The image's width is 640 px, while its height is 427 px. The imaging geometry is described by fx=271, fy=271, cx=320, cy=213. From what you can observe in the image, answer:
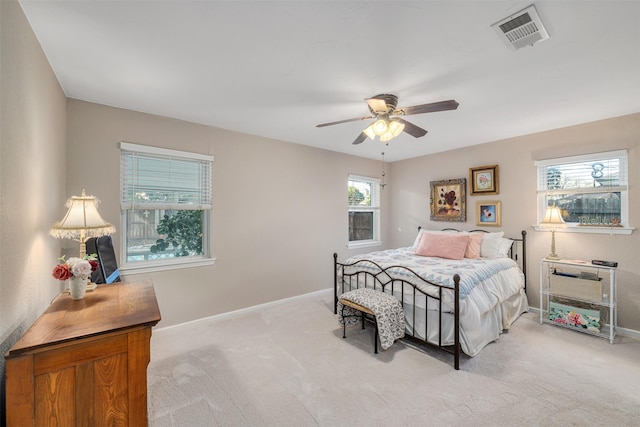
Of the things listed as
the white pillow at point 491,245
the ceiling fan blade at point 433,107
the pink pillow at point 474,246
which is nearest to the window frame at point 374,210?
the pink pillow at point 474,246

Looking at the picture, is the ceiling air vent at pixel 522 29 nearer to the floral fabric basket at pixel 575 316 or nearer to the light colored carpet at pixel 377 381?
the light colored carpet at pixel 377 381

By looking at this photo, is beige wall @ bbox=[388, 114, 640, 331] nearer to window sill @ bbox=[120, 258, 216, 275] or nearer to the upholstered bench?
the upholstered bench

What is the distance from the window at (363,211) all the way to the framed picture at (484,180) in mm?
1707

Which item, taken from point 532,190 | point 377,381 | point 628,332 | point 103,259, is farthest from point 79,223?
point 628,332

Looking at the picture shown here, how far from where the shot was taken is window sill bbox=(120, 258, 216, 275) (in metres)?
2.87

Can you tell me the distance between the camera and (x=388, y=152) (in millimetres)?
4809

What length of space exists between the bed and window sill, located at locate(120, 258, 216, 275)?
167cm

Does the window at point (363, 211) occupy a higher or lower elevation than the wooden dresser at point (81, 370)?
higher

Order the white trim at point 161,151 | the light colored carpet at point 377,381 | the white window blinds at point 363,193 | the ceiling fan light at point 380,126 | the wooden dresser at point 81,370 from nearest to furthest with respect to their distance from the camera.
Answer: the wooden dresser at point 81,370 → the light colored carpet at point 377,381 → the ceiling fan light at point 380,126 → the white trim at point 161,151 → the white window blinds at point 363,193

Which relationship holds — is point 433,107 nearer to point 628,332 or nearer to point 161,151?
point 161,151

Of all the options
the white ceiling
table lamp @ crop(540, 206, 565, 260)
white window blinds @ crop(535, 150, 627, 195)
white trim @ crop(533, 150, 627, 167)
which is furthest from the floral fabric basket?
the white ceiling

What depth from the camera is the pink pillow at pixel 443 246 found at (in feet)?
11.8

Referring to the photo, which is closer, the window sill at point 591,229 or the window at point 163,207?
the window at point 163,207

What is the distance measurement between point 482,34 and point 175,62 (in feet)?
6.87
